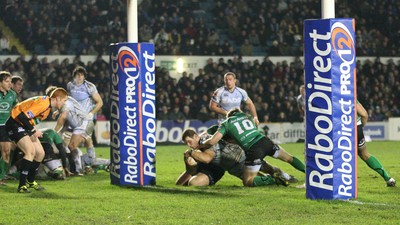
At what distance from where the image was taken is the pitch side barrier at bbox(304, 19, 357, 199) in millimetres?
11312

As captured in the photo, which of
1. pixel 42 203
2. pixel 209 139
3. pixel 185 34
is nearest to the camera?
pixel 42 203

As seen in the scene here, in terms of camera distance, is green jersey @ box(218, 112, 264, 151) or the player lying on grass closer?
green jersey @ box(218, 112, 264, 151)

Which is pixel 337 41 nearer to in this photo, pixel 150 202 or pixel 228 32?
pixel 150 202

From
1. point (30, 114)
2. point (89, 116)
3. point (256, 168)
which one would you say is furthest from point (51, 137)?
point (256, 168)

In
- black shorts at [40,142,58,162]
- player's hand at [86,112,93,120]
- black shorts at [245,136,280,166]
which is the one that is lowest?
black shorts at [40,142,58,162]

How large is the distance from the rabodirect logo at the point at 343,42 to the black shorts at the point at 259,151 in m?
3.20

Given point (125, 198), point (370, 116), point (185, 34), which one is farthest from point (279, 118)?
point (125, 198)

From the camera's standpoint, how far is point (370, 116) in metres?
32.2

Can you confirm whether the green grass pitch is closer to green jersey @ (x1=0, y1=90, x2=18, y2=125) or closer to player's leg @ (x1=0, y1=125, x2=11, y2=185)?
player's leg @ (x1=0, y1=125, x2=11, y2=185)

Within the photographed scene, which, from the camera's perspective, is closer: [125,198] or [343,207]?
[343,207]

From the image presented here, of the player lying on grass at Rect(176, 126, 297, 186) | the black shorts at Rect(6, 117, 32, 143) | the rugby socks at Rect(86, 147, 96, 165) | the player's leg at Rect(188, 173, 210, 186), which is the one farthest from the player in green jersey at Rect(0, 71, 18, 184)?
the player's leg at Rect(188, 173, 210, 186)

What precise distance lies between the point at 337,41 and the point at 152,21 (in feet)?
78.6

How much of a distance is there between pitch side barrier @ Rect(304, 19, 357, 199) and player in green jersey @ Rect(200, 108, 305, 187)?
2.59m

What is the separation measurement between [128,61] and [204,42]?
1981 centimetres
